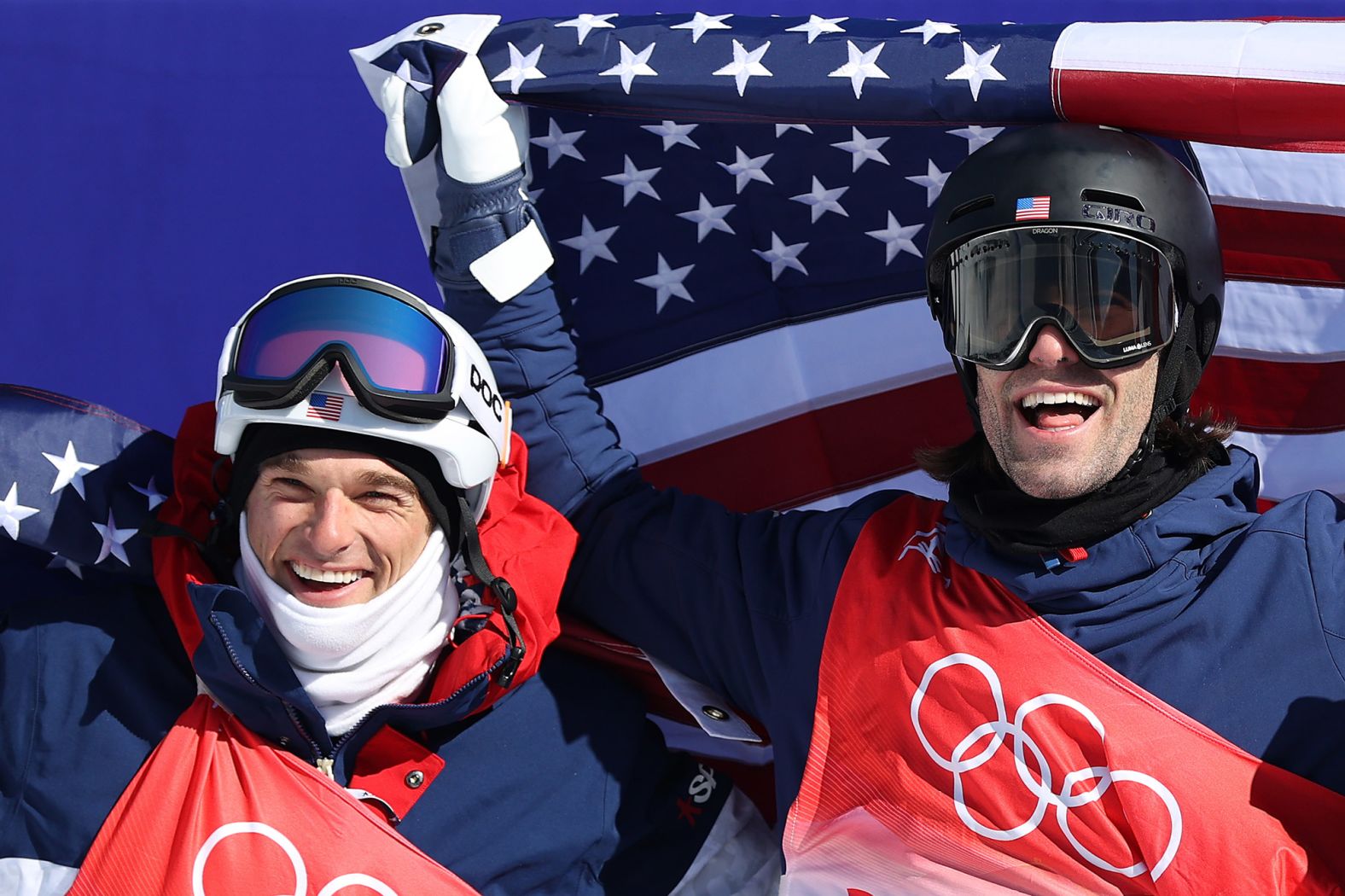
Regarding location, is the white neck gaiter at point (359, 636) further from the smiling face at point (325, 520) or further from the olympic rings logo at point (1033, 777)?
the olympic rings logo at point (1033, 777)

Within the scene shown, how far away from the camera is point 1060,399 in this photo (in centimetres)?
268

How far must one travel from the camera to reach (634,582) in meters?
3.11

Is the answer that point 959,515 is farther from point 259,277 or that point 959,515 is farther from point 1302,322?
point 259,277

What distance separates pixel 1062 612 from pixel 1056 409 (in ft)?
1.29

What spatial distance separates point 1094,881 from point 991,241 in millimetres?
1210

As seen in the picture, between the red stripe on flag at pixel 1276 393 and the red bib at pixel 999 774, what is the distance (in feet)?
3.11

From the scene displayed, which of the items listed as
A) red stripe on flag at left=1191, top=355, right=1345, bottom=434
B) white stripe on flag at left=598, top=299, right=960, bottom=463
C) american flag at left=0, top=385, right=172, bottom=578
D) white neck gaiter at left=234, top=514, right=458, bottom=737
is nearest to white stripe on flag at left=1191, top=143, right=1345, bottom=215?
red stripe on flag at left=1191, top=355, right=1345, bottom=434

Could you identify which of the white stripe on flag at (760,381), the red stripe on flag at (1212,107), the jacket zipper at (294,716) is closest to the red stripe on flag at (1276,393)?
the white stripe on flag at (760,381)

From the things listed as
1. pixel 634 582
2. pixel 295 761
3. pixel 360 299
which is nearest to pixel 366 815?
pixel 295 761

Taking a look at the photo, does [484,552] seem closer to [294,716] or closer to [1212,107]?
[294,716]

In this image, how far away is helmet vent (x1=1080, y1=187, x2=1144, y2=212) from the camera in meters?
2.66

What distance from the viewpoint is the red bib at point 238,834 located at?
2.67m

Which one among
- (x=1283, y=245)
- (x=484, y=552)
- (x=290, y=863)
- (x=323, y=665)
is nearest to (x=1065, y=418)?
(x=1283, y=245)

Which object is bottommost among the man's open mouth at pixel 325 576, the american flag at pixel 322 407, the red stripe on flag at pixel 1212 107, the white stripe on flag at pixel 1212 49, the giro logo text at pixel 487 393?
the man's open mouth at pixel 325 576
